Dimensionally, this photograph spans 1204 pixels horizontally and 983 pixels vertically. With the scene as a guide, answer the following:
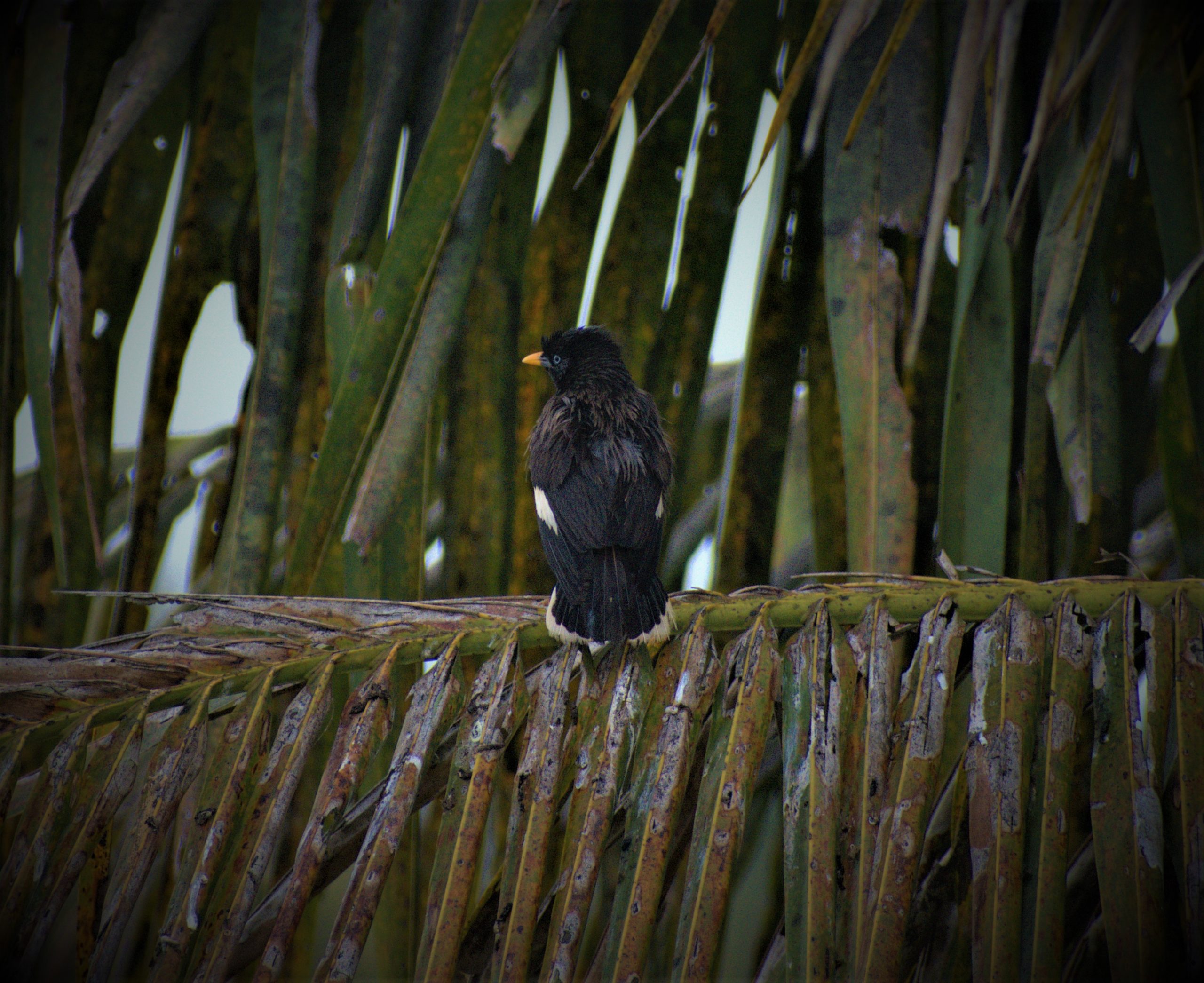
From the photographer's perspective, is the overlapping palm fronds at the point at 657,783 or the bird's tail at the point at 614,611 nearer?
the overlapping palm fronds at the point at 657,783

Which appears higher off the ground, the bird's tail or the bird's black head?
the bird's black head

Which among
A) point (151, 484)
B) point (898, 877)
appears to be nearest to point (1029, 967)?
point (898, 877)

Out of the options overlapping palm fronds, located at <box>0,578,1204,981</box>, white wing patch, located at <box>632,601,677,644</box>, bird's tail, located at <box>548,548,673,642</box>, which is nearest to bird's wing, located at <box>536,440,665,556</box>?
bird's tail, located at <box>548,548,673,642</box>

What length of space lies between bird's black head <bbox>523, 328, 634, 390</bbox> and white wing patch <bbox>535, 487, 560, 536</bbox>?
389 millimetres

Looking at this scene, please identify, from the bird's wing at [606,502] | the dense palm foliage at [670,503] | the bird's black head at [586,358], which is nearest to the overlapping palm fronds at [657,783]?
the dense palm foliage at [670,503]

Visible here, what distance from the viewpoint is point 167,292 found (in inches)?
71.6

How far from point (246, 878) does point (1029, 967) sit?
3.24 feet

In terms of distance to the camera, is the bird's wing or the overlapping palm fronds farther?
the bird's wing

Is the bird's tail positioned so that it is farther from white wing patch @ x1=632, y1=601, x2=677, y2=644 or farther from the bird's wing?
the bird's wing

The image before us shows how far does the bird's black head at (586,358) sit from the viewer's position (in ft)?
7.59

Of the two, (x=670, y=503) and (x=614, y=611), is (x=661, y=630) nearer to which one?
(x=614, y=611)

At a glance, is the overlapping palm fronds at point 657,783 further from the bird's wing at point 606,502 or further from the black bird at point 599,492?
the bird's wing at point 606,502

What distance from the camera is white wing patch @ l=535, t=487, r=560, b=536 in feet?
6.31

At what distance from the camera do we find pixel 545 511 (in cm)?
200
